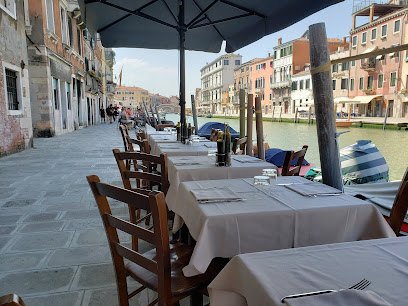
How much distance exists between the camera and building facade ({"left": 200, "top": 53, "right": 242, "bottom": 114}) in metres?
71.3

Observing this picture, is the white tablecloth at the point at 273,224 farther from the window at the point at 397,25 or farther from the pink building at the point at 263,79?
the pink building at the point at 263,79

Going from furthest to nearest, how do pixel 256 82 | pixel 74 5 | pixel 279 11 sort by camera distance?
pixel 256 82 < pixel 74 5 < pixel 279 11

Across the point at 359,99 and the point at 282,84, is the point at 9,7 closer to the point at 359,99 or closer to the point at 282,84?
the point at 359,99

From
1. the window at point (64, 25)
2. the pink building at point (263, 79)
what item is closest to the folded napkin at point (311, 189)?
the window at point (64, 25)

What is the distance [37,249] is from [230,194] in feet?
5.56

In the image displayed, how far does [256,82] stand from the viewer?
5156 centimetres

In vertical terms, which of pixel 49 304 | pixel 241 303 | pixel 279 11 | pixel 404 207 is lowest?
pixel 49 304

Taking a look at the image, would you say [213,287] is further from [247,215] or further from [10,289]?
[10,289]

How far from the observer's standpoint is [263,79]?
4928 centimetres

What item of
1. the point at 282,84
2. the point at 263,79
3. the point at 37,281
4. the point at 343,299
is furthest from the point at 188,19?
the point at 263,79

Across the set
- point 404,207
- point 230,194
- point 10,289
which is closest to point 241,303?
point 230,194

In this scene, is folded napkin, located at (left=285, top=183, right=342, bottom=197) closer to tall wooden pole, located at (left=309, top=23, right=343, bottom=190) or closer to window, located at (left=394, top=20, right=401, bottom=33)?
tall wooden pole, located at (left=309, top=23, right=343, bottom=190)

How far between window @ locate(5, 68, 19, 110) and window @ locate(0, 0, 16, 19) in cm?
127

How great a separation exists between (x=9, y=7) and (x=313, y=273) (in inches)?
344
